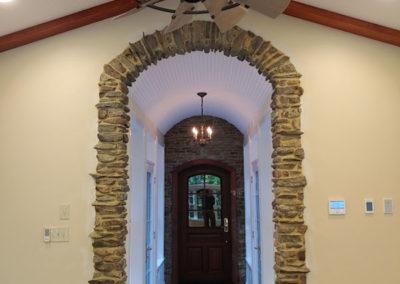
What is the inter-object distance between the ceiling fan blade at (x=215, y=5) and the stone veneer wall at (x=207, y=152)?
6.26 meters

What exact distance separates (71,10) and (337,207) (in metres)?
2.79

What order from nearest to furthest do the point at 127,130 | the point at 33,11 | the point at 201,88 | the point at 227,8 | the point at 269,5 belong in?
the point at 269,5, the point at 227,8, the point at 33,11, the point at 127,130, the point at 201,88

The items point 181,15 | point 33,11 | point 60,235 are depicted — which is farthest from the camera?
point 60,235

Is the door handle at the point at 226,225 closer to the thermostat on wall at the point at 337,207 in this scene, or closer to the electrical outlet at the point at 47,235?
the thermostat on wall at the point at 337,207

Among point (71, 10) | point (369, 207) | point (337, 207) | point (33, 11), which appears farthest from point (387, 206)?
point (33, 11)

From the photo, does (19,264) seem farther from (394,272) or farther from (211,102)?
(211,102)

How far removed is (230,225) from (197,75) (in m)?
3.82

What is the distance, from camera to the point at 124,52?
12.4 ft

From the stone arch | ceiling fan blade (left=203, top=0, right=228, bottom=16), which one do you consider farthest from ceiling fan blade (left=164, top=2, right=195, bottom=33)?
the stone arch

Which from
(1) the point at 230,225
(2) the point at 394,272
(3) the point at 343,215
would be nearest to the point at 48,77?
(3) the point at 343,215

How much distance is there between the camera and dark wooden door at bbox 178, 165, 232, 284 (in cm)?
861

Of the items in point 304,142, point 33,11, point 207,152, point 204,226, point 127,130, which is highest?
point 33,11

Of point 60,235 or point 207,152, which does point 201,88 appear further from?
point 60,235

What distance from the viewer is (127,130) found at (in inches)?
152
